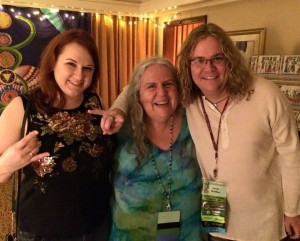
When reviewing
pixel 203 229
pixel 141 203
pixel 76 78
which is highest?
pixel 76 78

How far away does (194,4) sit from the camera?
393 centimetres

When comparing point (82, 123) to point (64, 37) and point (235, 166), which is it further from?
point (235, 166)

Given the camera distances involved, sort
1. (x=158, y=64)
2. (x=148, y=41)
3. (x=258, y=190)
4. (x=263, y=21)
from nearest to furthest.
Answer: (x=258, y=190) → (x=158, y=64) → (x=263, y=21) → (x=148, y=41)

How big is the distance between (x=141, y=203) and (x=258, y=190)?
0.52m

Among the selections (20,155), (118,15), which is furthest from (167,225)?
(118,15)

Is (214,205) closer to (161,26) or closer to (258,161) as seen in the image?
(258,161)

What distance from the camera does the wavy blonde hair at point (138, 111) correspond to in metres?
1.33

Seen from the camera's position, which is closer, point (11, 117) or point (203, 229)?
point (11, 117)

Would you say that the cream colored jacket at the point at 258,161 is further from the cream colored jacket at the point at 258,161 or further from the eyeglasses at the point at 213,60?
the eyeglasses at the point at 213,60

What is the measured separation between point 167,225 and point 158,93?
607 millimetres

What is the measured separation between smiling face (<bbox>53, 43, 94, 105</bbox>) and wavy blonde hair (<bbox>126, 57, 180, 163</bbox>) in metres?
0.26

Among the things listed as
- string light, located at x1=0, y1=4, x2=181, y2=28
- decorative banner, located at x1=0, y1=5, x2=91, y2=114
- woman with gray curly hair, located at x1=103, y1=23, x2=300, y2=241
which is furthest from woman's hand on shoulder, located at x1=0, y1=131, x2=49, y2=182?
string light, located at x1=0, y1=4, x2=181, y2=28

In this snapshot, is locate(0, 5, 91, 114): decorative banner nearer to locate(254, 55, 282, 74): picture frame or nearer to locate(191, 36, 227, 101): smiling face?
locate(254, 55, 282, 74): picture frame

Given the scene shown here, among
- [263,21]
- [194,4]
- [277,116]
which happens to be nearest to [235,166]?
[277,116]
